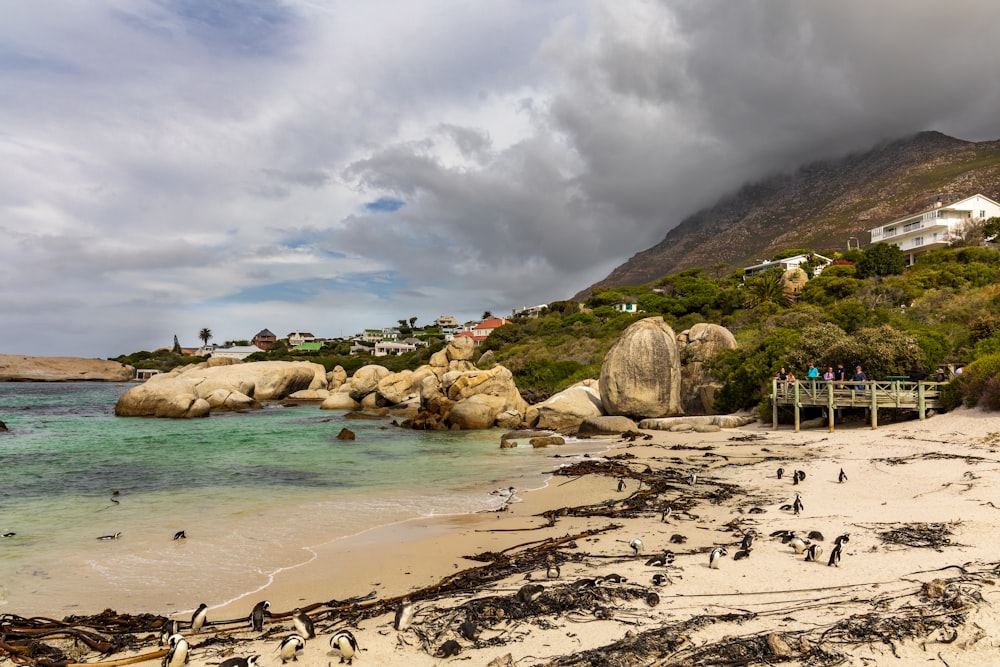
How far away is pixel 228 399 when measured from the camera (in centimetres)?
4138

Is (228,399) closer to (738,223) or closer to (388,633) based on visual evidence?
(388,633)

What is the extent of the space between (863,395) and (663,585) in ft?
58.3

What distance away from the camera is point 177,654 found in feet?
15.9

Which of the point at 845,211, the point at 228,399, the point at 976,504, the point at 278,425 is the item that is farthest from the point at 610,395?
the point at 845,211

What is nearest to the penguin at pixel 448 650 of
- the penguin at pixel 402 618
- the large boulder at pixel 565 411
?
the penguin at pixel 402 618

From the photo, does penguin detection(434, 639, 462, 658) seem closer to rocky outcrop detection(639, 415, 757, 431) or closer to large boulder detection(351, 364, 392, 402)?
rocky outcrop detection(639, 415, 757, 431)

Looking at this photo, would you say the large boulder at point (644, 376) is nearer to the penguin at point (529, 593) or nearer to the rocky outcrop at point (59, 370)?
the penguin at point (529, 593)

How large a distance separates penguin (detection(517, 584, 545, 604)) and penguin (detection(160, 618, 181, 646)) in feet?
10.7

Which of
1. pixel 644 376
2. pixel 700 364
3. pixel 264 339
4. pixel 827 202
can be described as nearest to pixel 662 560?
pixel 644 376

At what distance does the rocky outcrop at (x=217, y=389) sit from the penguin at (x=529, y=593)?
1386 inches

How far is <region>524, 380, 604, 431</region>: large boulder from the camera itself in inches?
1113

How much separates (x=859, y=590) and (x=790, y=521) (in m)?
3.33

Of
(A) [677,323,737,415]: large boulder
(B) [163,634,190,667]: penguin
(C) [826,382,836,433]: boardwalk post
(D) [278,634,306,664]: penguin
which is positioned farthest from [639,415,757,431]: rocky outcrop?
(B) [163,634,190,667]: penguin

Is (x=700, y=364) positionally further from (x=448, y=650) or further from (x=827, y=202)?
(x=827, y=202)
